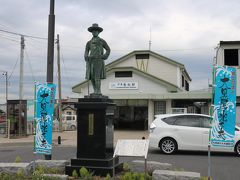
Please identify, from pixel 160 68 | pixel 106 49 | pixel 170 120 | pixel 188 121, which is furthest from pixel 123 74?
pixel 106 49

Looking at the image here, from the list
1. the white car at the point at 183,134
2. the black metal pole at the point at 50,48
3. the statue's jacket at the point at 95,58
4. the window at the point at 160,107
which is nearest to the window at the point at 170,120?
the white car at the point at 183,134

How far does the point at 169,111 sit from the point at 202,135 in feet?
48.3

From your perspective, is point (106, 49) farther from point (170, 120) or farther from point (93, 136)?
point (170, 120)

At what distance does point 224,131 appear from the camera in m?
8.96

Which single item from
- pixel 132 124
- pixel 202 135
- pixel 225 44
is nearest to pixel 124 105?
pixel 132 124

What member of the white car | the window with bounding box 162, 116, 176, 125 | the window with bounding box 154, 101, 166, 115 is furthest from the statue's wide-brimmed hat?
the window with bounding box 154, 101, 166, 115

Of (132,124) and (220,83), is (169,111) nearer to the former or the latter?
(132,124)

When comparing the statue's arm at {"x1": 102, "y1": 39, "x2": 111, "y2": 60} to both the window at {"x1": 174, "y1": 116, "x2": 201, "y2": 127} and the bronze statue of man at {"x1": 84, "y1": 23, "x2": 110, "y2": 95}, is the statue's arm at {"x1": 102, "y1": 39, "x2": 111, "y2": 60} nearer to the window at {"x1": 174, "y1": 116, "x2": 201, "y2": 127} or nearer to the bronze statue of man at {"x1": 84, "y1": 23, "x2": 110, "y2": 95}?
the bronze statue of man at {"x1": 84, "y1": 23, "x2": 110, "y2": 95}

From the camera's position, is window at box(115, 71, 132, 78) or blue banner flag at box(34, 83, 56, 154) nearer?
blue banner flag at box(34, 83, 56, 154)

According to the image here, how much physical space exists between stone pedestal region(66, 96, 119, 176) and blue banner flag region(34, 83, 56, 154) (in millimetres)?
984

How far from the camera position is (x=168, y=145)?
53.6 feet

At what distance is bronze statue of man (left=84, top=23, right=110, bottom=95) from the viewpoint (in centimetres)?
1031

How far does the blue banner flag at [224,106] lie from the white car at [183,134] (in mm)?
7014

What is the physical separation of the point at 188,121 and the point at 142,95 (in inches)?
570
